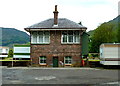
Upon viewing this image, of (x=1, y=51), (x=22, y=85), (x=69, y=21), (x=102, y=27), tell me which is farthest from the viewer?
(x=102, y=27)

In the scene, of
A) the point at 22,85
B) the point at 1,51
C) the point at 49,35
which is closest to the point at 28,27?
the point at 49,35

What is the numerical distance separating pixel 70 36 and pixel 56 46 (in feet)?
8.54

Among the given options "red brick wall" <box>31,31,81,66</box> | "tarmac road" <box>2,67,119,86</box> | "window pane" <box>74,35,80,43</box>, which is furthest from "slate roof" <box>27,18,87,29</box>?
"tarmac road" <box>2,67,119,86</box>

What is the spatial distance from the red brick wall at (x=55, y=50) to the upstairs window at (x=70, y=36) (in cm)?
62

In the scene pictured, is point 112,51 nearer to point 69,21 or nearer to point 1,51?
point 69,21

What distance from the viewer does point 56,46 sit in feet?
118

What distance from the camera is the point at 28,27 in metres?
36.2

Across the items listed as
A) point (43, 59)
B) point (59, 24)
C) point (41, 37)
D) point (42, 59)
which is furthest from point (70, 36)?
point (42, 59)

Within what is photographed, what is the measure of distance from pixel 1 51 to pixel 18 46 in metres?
39.3

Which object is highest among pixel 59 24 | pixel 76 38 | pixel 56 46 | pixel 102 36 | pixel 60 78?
pixel 102 36

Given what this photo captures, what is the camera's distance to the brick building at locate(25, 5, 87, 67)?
35906 millimetres

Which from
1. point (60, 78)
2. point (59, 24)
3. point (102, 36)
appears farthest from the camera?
point (102, 36)

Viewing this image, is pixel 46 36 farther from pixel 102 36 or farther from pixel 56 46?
pixel 102 36

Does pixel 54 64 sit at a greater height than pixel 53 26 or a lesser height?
lesser
